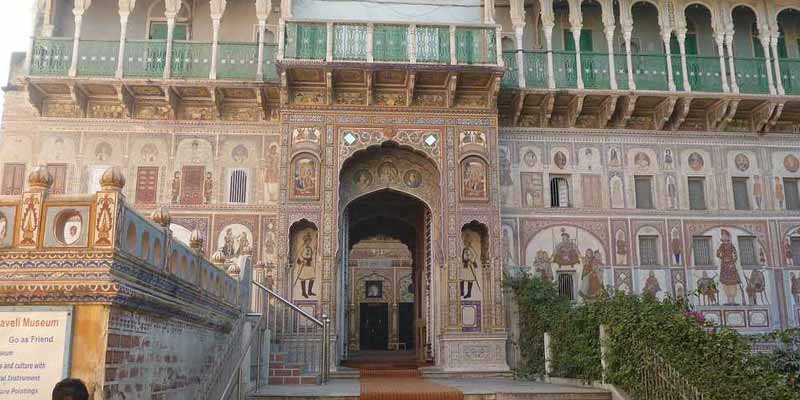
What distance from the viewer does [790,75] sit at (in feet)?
57.0

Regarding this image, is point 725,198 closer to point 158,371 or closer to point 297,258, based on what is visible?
point 297,258

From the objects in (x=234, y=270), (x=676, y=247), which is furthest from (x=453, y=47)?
(x=234, y=270)

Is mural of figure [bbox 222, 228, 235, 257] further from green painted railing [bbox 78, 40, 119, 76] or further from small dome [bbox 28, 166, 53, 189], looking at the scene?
small dome [bbox 28, 166, 53, 189]

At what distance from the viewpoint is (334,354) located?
14.8 m

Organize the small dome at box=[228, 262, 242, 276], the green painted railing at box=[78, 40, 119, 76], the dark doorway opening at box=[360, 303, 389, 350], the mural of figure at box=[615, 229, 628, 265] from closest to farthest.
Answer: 1. the small dome at box=[228, 262, 242, 276]
2. the green painted railing at box=[78, 40, 119, 76]
3. the mural of figure at box=[615, 229, 628, 265]
4. the dark doorway opening at box=[360, 303, 389, 350]

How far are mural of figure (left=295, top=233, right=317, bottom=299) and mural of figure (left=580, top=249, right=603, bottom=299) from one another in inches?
242

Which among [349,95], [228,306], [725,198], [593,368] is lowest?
[593,368]

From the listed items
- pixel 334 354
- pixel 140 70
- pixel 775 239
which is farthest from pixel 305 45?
pixel 775 239

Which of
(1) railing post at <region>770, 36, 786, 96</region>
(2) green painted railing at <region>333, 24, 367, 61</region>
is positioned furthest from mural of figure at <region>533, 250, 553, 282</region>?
(1) railing post at <region>770, 36, 786, 96</region>

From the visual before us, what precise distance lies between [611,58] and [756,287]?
20.9 feet

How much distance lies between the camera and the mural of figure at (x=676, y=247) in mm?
16781

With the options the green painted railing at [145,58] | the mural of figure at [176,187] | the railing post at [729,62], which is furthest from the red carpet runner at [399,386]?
the railing post at [729,62]

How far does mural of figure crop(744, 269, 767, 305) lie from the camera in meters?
16.8

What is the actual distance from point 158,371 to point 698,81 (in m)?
14.4
